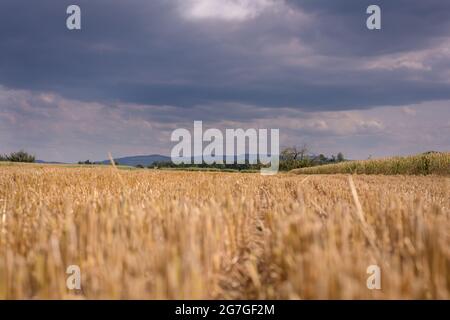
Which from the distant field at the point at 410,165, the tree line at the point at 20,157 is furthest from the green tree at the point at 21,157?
the distant field at the point at 410,165

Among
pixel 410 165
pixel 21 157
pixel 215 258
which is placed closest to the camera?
pixel 215 258

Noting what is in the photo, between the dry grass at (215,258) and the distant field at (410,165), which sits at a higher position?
the distant field at (410,165)

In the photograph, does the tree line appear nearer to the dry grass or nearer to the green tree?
the green tree

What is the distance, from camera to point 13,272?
2.79 m

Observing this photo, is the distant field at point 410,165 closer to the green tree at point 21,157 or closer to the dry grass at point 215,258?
the dry grass at point 215,258

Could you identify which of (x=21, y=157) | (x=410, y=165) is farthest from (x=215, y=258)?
(x=21, y=157)

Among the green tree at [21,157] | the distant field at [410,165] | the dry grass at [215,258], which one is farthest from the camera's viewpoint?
the green tree at [21,157]

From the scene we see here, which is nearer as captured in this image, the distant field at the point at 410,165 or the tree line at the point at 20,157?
the distant field at the point at 410,165

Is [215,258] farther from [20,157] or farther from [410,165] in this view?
[20,157]

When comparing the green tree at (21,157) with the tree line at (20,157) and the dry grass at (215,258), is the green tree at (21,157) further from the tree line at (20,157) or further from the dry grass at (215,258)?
the dry grass at (215,258)

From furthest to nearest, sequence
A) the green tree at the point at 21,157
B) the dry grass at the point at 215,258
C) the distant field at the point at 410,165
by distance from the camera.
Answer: the green tree at the point at 21,157 → the distant field at the point at 410,165 → the dry grass at the point at 215,258

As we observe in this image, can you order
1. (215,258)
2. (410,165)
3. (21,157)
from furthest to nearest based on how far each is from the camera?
(21,157) → (410,165) → (215,258)
